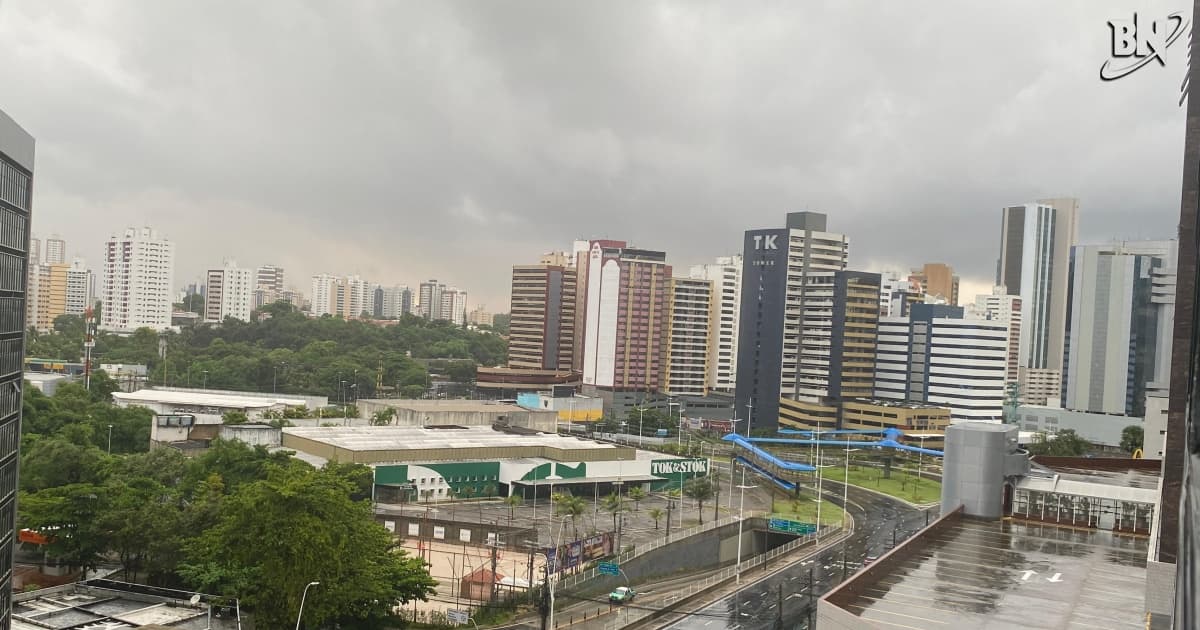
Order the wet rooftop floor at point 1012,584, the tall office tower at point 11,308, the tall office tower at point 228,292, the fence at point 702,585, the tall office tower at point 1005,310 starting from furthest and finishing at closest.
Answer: the tall office tower at point 228,292, the tall office tower at point 1005,310, the fence at point 702,585, the tall office tower at point 11,308, the wet rooftop floor at point 1012,584

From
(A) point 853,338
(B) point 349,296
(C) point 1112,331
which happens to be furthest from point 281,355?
(B) point 349,296

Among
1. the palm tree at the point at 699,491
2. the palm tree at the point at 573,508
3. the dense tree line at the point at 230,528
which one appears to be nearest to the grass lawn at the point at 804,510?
the palm tree at the point at 699,491

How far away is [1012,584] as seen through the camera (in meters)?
15.3

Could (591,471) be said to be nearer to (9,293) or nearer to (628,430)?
(628,430)

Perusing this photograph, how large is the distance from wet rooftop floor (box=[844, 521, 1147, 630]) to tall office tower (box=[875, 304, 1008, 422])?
48.1 meters

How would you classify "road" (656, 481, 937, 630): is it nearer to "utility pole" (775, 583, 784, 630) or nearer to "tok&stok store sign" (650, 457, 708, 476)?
"utility pole" (775, 583, 784, 630)

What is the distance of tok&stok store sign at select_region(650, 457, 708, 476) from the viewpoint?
44.9m

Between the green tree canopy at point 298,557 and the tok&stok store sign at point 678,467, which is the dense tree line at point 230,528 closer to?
the green tree canopy at point 298,557

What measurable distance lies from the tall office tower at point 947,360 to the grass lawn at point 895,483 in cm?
1330

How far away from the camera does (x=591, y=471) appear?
42688mm

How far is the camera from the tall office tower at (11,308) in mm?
14305

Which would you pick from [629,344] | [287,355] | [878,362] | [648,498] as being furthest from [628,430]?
[287,355]

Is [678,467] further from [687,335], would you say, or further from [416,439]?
[687,335]

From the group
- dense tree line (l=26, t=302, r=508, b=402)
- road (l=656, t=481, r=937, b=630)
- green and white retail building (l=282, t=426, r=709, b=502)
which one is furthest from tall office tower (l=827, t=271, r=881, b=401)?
dense tree line (l=26, t=302, r=508, b=402)
